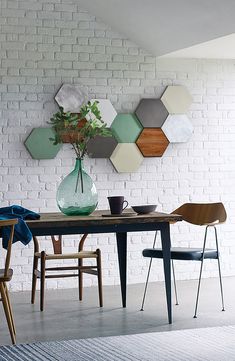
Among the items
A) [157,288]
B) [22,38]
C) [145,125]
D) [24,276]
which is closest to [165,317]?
[157,288]

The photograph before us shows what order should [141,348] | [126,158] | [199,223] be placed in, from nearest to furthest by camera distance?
[141,348]
[199,223]
[126,158]

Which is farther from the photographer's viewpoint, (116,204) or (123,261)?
(123,261)

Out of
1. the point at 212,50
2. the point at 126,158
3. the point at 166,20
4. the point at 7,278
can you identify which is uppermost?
the point at 166,20

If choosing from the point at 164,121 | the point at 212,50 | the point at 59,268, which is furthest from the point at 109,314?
the point at 212,50

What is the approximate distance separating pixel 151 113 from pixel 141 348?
11.4 feet

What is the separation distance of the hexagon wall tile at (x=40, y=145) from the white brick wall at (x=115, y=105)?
0.21 ft

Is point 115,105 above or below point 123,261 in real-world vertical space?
above

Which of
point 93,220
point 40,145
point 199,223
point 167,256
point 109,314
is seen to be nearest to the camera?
point 93,220

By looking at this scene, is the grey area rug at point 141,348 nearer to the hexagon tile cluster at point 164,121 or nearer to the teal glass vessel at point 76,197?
the teal glass vessel at point 76,197

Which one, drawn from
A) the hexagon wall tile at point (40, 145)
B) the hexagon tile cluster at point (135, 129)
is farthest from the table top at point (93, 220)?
the hexagon tile cluster at point (135, 129)

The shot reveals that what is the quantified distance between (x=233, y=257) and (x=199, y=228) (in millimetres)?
474

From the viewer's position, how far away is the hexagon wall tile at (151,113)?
768 centimetres

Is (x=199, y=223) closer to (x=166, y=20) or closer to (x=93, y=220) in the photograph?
(x=93, y=220)

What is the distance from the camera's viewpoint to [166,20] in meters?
6.98
